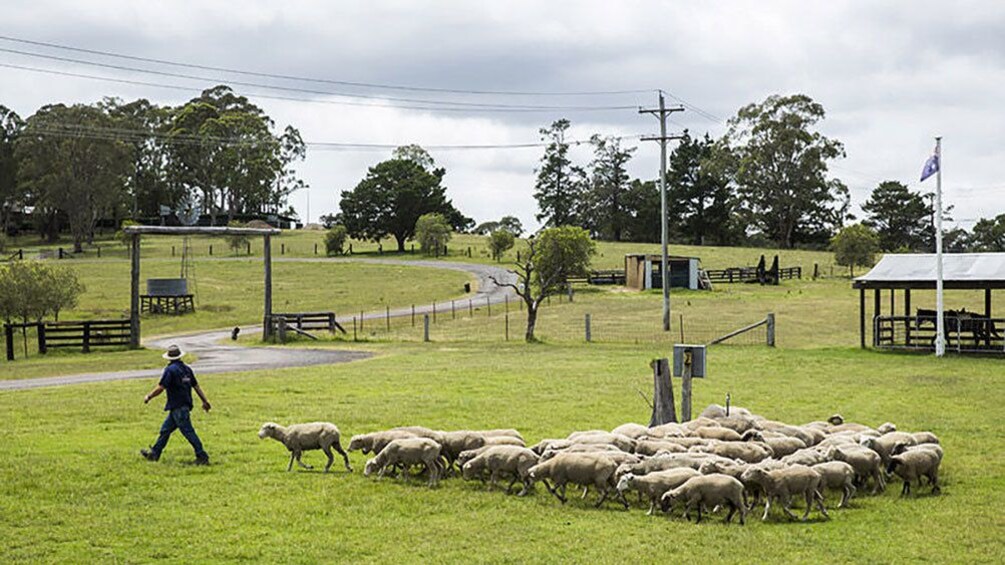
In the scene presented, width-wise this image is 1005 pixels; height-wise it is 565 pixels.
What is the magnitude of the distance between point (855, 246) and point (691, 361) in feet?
235

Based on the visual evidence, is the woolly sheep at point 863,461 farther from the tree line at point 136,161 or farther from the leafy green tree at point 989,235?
the leafy green tree at point 989,235

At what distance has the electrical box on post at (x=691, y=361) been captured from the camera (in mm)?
18406

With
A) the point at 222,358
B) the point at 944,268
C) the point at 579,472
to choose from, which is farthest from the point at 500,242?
the point at 579,472

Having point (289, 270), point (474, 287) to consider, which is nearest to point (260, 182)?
point (289, 270)

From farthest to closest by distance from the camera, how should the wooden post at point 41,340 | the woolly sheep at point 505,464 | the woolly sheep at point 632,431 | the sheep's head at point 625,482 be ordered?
1. the wooden post at point 41,340
2. the woolly sheep at point 632,431
3. the woolly sheep at point 505,464
4. the sheep's head at point 625,482

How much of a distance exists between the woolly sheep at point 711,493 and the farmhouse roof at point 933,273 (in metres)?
27.1

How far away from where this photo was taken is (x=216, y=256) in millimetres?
106375

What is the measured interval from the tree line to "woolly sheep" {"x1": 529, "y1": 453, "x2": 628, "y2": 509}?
311 feet

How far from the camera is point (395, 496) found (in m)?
14.4

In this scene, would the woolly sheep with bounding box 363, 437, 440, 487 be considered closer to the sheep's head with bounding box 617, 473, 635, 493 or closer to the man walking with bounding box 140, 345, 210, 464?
the sheep's head with bounding box 617, 473, 635, 493

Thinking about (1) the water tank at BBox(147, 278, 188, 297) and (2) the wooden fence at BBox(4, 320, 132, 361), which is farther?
(1) the water tank at BBox(147, 278, 188, 297)

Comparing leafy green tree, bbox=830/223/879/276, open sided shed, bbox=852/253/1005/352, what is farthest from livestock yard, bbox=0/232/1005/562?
leafy green tree, bbox=830/223/879/276

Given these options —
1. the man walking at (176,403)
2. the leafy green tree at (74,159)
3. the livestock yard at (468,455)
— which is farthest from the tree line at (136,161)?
the man walking at (176,403)

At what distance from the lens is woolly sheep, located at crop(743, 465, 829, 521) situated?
13430 mm
